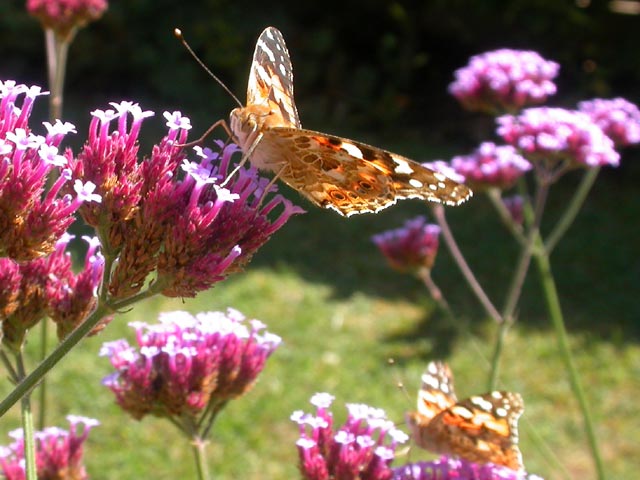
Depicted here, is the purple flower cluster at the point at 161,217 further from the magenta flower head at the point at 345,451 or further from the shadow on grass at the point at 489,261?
the shadow on grass at the point at 489,261

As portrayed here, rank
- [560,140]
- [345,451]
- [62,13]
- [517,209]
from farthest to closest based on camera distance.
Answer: [517,209], [62,13], [560,140], [345,451]

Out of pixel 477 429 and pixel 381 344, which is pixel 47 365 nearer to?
pixel 477 429

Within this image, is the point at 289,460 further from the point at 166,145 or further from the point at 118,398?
the point at 166,145

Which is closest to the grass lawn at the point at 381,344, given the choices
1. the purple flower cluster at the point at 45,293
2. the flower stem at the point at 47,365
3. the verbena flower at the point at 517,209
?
the verbena flower at the point at 517,209

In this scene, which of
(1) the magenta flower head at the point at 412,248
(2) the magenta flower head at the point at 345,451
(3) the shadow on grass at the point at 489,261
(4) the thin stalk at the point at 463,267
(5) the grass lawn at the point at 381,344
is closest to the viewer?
(2) the magenta flower head at the point at 345,451

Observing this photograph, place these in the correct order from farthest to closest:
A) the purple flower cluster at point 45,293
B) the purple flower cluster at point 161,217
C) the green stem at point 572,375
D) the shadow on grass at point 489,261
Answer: the shadow on grass at point 489,261 < the green stem at point 572,375 < the purple flower cluster at point 45,293 < the purple flower cluster at point 161,217

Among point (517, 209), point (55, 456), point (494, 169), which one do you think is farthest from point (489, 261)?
point (55, 456)
